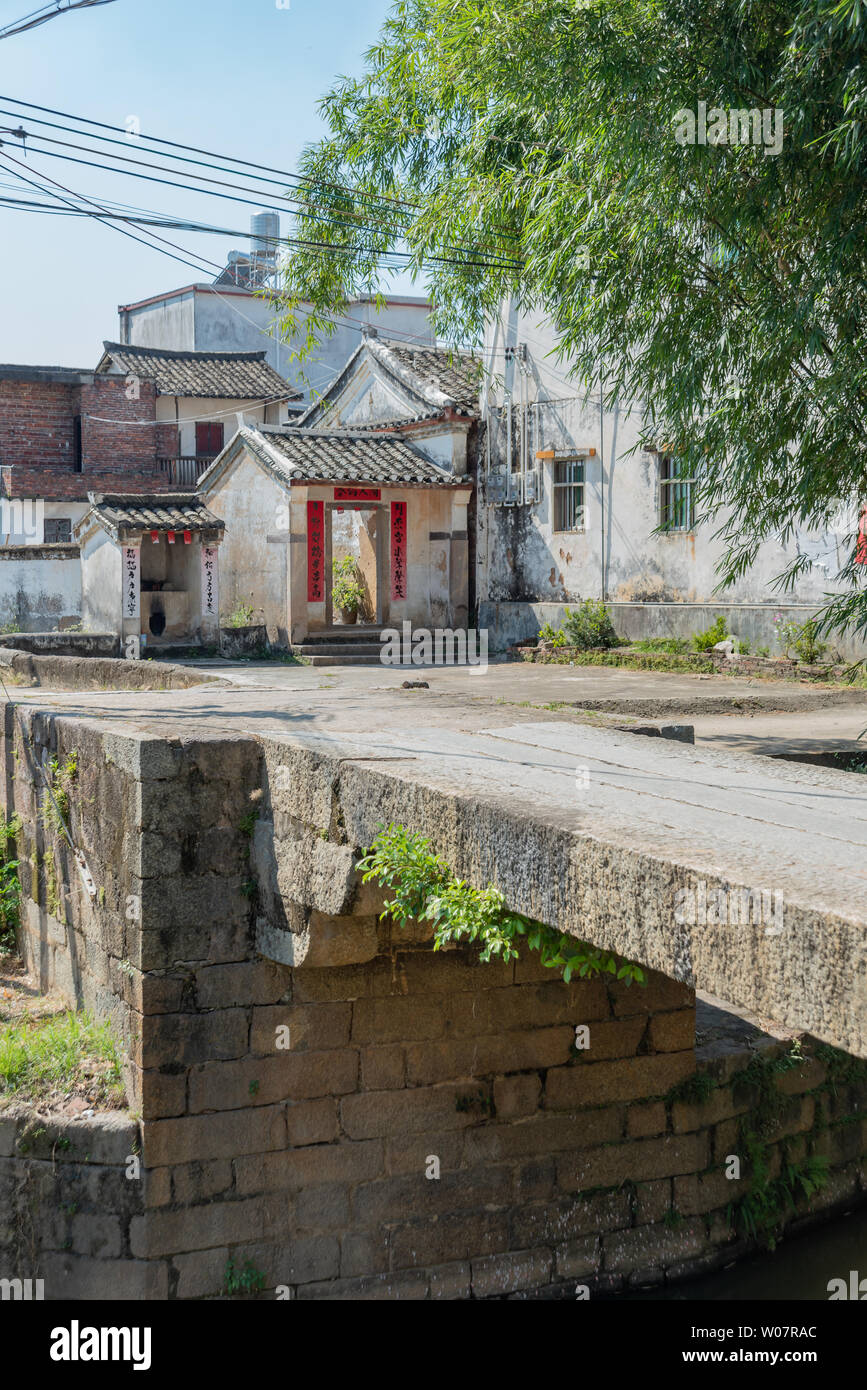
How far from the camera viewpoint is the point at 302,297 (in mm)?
11984

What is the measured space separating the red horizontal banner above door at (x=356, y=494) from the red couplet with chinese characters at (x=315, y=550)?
1.01ft

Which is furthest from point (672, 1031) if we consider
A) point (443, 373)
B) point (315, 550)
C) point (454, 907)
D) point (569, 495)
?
point (443, 373)

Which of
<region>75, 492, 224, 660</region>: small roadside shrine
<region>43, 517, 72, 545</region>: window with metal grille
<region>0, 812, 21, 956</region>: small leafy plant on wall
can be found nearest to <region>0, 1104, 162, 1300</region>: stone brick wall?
<region>0, 812, 21, 956</region>: small leafy plant on wall

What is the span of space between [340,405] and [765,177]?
16911mm

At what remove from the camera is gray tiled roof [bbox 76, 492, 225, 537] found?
18422 mm

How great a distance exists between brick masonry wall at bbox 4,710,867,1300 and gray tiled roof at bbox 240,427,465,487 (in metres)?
13.2

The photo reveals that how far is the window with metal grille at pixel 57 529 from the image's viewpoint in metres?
A: 28.0

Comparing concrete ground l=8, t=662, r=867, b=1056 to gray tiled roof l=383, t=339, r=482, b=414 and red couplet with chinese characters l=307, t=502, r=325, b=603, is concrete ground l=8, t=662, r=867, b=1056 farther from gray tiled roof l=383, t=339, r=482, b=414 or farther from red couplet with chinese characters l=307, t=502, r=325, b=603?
gray tiled roof l=383, t=339, r=482, b=414

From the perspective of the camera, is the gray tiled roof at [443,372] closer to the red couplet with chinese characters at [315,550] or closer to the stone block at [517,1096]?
the red couplet with chinese characters at [315,550]

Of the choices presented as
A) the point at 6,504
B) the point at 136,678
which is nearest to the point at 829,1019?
the point at 136,678

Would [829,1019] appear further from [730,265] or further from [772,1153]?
[730,265]

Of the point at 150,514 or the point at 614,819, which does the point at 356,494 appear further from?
the point at 614,819

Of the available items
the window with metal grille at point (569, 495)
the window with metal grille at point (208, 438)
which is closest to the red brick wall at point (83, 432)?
the window with metal grille at point (208, 438)
